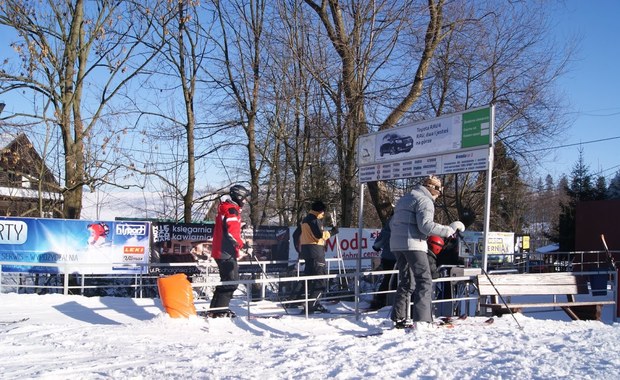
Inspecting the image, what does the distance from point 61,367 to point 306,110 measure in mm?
15286

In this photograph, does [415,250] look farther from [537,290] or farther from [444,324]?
[537,290]

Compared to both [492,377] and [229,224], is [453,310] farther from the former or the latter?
[492,377]

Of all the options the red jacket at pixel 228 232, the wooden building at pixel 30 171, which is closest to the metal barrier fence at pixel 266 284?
the red jacket at pixel 228 232

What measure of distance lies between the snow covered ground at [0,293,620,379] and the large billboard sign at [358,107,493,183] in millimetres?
2535

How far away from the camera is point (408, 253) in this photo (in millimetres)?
7480

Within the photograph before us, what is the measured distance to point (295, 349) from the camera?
640 centimetres

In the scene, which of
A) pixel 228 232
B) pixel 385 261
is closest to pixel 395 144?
pixel 385 261

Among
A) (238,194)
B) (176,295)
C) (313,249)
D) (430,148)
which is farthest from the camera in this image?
(430,148)

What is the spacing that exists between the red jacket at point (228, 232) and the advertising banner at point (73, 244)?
5.03 m

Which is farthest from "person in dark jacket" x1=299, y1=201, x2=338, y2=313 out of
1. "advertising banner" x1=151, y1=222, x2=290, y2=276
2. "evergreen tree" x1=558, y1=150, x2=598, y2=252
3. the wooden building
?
"evergreen tree" x1=558, y1=150, x2=598, y2=252

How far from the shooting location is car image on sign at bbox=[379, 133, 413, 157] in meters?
10.7

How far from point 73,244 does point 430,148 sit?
28.0 ft

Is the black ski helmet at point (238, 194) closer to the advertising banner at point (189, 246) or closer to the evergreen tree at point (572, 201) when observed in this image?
the advertising banner at point (189, 246)

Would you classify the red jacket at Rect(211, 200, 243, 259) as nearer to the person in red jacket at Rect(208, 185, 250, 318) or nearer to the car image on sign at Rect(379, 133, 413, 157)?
the person in red jacket at Rect(208, 185, 250, 318)
